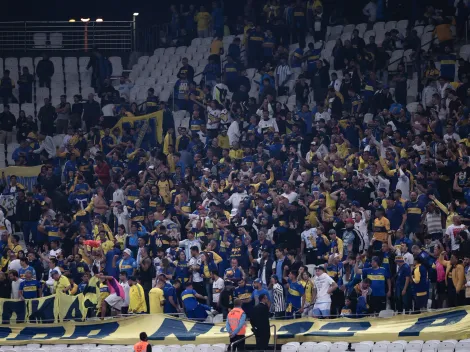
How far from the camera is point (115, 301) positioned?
21.4 m

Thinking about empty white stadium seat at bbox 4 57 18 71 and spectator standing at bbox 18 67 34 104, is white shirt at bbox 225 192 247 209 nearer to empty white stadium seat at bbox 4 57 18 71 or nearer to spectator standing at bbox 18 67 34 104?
spectator standing at bbox 18 67 34 104

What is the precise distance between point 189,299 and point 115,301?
151 centimetres

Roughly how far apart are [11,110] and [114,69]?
11.7 feet

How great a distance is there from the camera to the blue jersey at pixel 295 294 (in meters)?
20.3

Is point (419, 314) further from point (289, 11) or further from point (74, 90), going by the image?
point (74, 90)

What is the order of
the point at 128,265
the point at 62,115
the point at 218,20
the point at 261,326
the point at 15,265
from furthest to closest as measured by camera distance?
the point at 218,20 → the point at 62,115 → the point at 15,265 → the point at 128,265 → the point at 261,326

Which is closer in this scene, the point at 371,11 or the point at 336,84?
the point at 336,84

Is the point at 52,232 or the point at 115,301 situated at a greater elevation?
the point at 52,232

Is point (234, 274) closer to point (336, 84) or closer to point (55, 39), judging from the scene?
point (336, 84)

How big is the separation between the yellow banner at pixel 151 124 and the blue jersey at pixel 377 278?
10.4m

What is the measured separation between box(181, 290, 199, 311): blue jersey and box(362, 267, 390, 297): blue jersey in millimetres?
3159

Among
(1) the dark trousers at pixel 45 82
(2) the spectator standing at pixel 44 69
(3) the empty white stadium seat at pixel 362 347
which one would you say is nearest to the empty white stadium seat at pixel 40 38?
(2) the spectator standing at pixel 44 69

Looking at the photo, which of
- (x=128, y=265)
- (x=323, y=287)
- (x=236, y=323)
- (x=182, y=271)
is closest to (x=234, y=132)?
(x=128, y=265)

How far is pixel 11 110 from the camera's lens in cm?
3241
